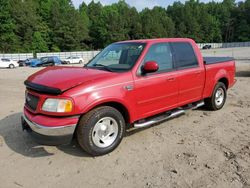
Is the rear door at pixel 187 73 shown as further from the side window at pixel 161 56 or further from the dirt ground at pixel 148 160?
the dirt ground at pixel 148 160

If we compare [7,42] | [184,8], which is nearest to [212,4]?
[184,8]

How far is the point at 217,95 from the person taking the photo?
673cm

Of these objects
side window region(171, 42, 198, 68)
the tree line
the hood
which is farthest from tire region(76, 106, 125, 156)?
the tree line

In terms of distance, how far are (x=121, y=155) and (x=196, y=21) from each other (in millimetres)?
109170

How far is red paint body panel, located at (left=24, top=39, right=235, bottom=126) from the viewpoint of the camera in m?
3.95

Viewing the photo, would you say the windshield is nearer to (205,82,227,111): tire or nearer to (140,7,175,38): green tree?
(205,82,227,111): tire

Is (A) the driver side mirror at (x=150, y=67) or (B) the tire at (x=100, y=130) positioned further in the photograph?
(A) the driver side mirror at (x=150, y=67)

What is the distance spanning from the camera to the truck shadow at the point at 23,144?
445cm

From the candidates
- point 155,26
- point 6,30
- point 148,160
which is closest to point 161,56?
point 148,160

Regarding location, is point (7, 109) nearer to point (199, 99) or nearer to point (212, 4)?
point (199, 99)

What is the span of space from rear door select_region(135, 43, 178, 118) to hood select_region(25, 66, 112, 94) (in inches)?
27.8

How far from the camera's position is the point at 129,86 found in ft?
14.6

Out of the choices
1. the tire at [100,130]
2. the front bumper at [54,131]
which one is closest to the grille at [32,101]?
the front bumper at [54,131]

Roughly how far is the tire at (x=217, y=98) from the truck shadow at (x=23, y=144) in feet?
11.7
